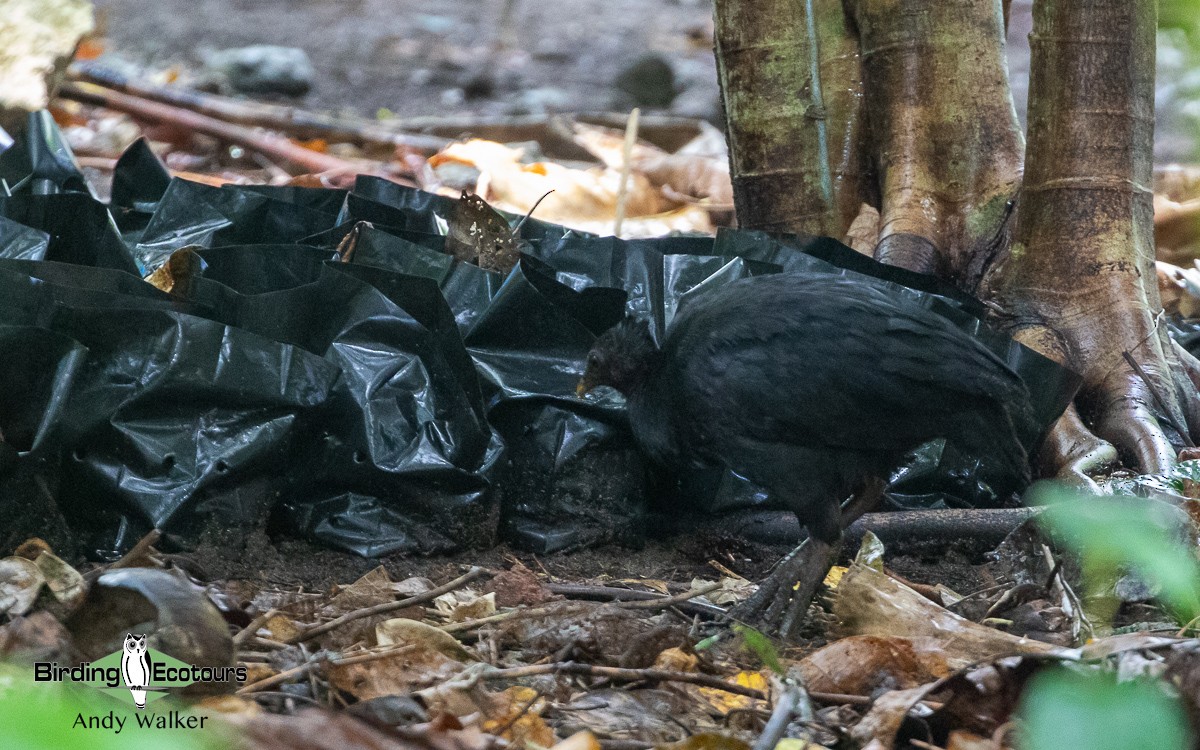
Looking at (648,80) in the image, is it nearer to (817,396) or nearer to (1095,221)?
(1095,221)

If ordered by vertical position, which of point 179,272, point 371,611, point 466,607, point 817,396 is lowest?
point 466,607

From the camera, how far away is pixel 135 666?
6.36ft

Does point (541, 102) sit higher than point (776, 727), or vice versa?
point (776, 727)

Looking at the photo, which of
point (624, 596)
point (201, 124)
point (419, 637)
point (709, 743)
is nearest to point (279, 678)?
point (419, 637)

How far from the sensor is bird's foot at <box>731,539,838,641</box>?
311cm

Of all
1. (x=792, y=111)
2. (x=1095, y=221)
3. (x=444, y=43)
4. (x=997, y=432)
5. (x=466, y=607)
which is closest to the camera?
(x=466, y=607)

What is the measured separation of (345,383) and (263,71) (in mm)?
10233

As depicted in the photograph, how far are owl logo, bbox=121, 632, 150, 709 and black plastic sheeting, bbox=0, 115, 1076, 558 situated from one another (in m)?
1.16

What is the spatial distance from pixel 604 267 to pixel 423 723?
236 centimetres

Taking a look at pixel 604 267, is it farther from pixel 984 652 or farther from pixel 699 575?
pixel 984 652

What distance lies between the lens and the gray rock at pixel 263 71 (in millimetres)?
12500

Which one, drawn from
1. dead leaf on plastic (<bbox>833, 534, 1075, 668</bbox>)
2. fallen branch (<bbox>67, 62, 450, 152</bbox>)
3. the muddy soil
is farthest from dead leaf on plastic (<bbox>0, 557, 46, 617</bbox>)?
the muddy soil

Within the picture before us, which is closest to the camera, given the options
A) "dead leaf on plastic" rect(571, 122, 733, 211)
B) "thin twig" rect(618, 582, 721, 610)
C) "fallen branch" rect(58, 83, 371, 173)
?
"thin twig" rect(618, 582, 721, 610)

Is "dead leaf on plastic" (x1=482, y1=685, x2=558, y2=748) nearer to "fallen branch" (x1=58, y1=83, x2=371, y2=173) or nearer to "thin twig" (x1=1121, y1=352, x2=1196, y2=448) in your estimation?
"thin twig" (x1=1121, y1=352, x2=1196, y2=448)
